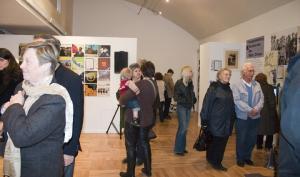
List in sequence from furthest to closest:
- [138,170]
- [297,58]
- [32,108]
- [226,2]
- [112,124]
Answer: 1. [226,2]
2. [112,124]
3. [138,170]
4. [32,108]
5. [297,58]

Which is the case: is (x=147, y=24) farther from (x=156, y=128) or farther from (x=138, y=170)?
(x=138, y=170)

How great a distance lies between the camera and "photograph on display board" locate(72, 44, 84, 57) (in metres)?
7.42

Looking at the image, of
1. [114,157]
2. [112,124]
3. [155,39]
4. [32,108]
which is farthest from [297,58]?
[155,39]

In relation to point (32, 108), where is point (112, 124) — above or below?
below

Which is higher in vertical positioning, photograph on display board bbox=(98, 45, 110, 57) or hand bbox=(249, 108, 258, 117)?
photograph on display board bbox=(98, 45, 110, 57)

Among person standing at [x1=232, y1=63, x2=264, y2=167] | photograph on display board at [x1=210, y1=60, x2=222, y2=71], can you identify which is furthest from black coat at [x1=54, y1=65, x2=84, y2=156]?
photograph on display board at [x1=210, y1=60, x2=222, y2=71]

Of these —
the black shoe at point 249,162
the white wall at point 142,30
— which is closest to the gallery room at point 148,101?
the black shoe at point 249,162

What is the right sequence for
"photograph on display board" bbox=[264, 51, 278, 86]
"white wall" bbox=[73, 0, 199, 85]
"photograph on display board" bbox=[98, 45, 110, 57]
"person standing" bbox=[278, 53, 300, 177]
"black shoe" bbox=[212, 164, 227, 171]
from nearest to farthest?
"person standing" bbox=[278, 53, 300, 177]
"black shoe" bbox=[212, 164, 227, 171]
"photograph on display board" bbox=[264, 51, 278, 86]
"photograph on display board" bbox=[98, 45, 110, 57]
"white wall" bbox=[73, 0, 199, 85]

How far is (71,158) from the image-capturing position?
2.21 m

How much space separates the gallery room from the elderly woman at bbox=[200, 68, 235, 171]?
0.05 ft

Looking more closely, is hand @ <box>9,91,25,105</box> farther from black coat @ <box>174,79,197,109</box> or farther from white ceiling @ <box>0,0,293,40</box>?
black coat @ <box>174,79,197,109</box>

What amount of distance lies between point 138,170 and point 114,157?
873 mm

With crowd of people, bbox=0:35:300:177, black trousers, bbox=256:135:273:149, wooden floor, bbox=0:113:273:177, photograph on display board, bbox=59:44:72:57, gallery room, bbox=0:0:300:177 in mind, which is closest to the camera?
crowd of people, bbox=0:35:300:177

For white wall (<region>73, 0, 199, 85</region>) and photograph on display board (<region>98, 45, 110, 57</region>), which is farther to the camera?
white wall (<region>73, 0, 199, 85</region>)
